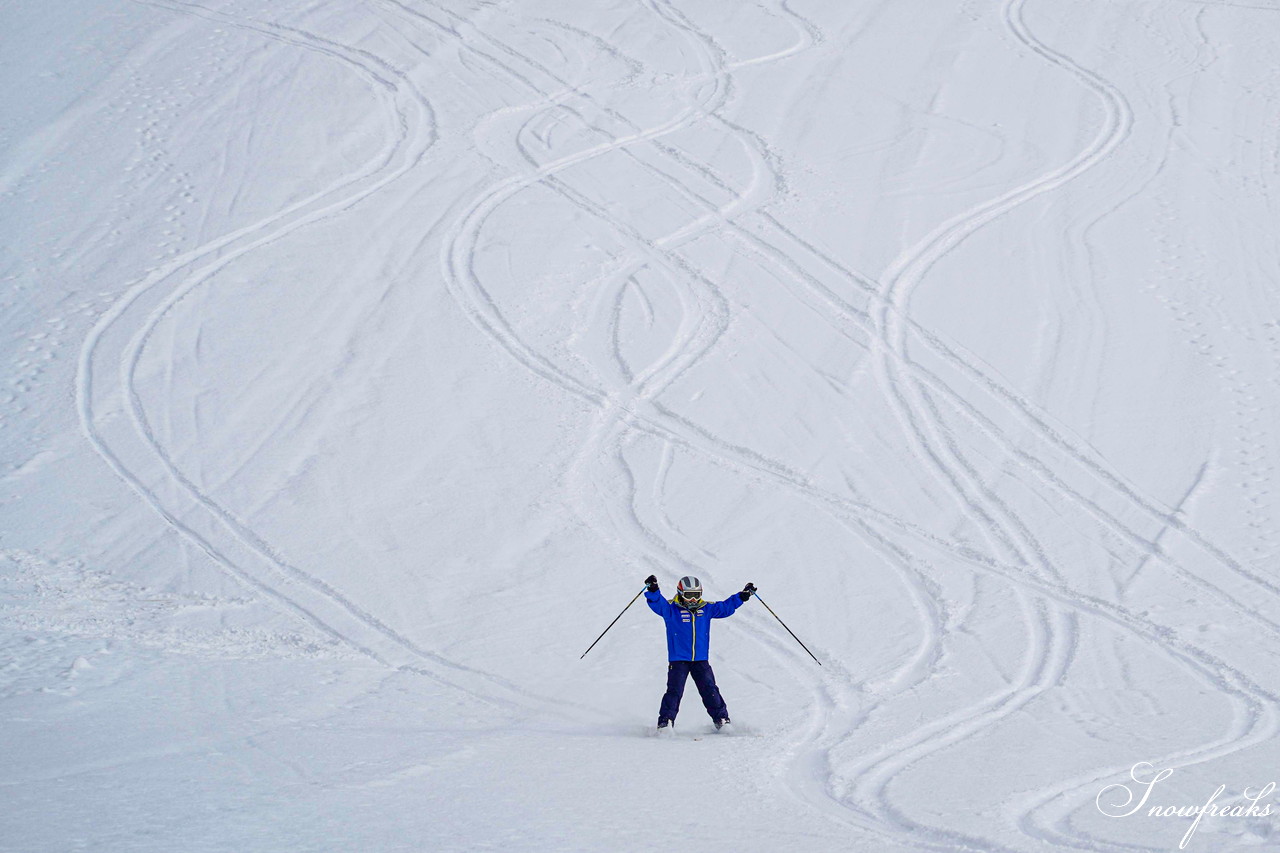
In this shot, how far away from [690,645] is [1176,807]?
256 centimetres

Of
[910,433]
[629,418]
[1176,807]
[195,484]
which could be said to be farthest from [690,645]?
[195,484]

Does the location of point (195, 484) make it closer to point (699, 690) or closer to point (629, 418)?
point (629, 418)

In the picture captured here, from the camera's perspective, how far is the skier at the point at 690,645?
6562mm

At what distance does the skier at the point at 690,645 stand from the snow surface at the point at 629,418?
228 millimetres

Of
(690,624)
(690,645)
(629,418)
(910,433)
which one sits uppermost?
(910,433)

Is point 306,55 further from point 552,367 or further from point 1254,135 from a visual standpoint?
point 1254,135

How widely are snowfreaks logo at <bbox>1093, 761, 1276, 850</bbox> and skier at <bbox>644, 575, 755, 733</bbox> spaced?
2092mm

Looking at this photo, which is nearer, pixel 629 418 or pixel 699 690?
pixel 699 690

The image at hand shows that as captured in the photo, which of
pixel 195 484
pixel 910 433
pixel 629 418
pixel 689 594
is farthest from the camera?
pixel 629 418

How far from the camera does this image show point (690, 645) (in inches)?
260

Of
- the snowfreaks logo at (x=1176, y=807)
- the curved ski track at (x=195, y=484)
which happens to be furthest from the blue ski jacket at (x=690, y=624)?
the snowfreaks logo at (x=1176, y=807)

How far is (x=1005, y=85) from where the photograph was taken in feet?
56.2

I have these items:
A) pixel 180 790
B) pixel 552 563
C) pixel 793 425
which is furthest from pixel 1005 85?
pixel 180 790

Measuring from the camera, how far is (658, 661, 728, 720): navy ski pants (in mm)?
6559
